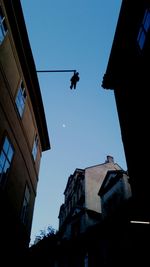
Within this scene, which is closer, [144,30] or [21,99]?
[144,30]

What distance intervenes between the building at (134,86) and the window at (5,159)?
5480 mm

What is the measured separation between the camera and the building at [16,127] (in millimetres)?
9914

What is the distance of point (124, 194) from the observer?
65.1ft

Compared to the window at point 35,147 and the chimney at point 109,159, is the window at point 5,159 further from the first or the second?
the chimney at point 109,159

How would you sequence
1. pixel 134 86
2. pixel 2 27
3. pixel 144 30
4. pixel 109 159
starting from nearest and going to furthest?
pixel 144 30 < pixel 134 86 < pixel 2 27 < pixel 109 159

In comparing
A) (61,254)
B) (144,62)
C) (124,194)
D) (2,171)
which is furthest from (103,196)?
(144,62)

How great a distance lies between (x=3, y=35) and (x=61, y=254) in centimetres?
1914

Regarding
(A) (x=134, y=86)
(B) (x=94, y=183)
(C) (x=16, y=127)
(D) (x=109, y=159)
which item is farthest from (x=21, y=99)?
(D) (x=109, y=159)

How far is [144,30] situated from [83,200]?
70.5ft

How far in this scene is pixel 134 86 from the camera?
975 cm

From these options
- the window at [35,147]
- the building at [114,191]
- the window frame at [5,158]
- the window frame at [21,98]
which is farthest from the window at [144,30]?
the building at [114,191]

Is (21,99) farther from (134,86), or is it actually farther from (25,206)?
(25,206)

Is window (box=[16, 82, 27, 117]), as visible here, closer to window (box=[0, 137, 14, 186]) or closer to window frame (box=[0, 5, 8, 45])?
window (box=[0, 137, 14, 186])

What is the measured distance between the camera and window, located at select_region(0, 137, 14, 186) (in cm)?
986
